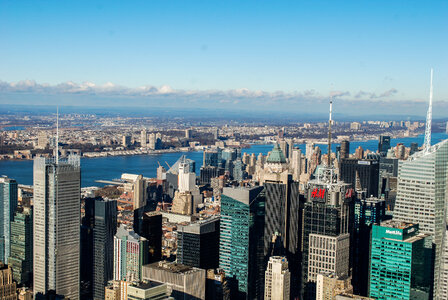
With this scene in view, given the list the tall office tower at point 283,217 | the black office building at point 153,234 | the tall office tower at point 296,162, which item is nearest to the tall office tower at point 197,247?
the black office building at point 153,234

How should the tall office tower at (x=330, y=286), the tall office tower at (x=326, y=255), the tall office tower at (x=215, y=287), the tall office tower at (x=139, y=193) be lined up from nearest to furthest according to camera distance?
the tall office tower at (x=330, y=286), the tall office tower at (x=215, y=287), the tall office tower at (x=326, y=255), the tall office tower at (x=139, y=193)

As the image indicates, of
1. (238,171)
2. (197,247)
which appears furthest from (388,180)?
(238,171)

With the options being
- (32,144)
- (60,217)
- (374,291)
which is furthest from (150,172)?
(374,291)

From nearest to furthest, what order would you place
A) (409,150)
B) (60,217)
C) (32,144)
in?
(60,217) → (409,150) → (32,144)

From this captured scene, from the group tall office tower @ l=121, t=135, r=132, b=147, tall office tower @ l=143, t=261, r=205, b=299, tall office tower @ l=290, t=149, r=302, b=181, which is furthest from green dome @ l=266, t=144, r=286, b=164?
tall office tower @ l=121, t=135, r=132, b=147

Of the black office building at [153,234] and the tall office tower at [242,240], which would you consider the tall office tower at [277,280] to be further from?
the black office building at [153,234]

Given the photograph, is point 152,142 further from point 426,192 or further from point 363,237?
point 426,192

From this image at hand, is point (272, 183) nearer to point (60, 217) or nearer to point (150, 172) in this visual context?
point (60, 217)
